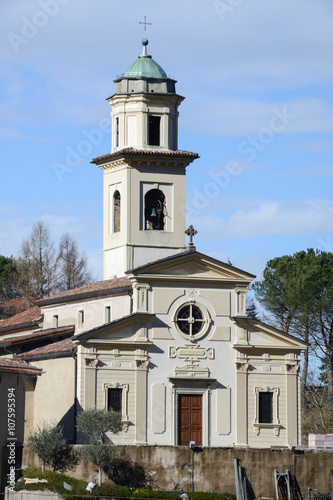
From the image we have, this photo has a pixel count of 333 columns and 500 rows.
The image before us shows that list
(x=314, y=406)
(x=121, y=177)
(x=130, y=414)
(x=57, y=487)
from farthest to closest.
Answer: (x=314, y=406) → (x=121, y=177) → (x=130, y=414) → (x=57, y=487)

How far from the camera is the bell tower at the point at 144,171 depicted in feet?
188

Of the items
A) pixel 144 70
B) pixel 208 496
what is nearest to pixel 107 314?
pixel 144 70

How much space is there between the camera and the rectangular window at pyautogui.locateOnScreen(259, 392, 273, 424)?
5291 cm

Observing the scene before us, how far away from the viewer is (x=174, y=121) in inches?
2318

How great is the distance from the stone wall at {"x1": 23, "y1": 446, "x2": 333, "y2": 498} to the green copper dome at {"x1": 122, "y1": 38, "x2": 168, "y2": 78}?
1811 cm

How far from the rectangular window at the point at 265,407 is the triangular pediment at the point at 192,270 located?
14.9 feet

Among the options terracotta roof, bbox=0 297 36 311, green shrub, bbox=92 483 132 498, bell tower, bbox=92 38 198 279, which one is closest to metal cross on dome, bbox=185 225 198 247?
bell tower, bbox=92 38 198 279

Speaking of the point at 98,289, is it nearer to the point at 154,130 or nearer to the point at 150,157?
the point at 150,157

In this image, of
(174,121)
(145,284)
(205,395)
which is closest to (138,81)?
(174,121)

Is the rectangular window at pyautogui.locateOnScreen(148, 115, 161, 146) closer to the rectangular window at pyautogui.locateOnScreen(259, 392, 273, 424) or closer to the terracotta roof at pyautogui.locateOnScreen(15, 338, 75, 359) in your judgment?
the terracotta roof at pyautogui.locateOnScreen(15, 338, 75, 359)

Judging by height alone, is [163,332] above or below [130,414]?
above

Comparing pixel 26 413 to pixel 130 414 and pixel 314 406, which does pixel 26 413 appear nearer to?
pixel 130 414

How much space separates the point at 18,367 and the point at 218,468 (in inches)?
335

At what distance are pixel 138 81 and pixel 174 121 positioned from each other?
2.38 metres
